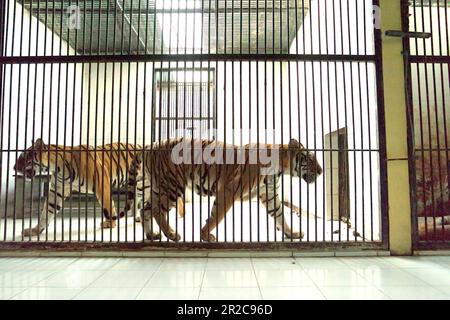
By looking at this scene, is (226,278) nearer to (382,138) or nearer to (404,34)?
(382,138)

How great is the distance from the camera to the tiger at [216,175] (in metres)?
3.56

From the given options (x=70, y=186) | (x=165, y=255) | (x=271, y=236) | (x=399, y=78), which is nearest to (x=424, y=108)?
(x=399, y=78)

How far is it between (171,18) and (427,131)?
9.64ft

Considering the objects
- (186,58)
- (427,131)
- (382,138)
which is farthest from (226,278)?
(427,131)

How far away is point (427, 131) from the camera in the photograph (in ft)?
12.6

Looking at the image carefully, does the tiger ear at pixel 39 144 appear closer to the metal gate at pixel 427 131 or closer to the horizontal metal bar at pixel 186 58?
the horizontal metal bar at pixel 186 58

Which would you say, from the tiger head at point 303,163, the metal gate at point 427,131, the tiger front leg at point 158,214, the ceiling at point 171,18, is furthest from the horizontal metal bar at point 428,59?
the tiger front leg at point 158,214

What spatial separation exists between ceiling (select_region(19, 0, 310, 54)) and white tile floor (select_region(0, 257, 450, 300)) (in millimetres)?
1852

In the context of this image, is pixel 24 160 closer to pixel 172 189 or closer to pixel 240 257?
pixel 172 189

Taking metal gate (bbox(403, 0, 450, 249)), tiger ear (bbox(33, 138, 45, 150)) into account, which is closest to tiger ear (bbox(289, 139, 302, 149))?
metal gate (bbox(403, 0, 450, 249))

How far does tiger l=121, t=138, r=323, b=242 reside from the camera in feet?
11.7

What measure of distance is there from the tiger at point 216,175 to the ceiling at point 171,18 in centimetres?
98

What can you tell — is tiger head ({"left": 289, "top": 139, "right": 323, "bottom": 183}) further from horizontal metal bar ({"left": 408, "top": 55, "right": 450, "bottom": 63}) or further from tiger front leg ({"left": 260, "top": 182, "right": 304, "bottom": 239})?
horizontal metal bar ({"left": 408, "top": 55, "right": 450, "bottom": 63})
